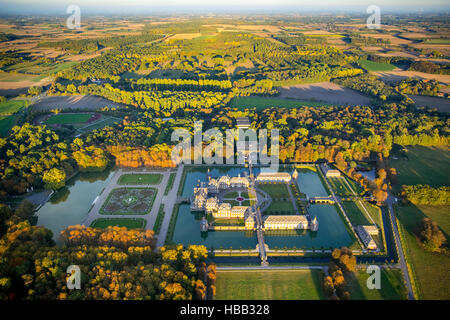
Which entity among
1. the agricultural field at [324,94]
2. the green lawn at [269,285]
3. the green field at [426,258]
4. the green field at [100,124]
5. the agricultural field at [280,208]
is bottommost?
the green lawn at [269,285]

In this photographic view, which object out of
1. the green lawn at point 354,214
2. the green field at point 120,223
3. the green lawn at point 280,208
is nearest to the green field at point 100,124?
the green field at point 120,223

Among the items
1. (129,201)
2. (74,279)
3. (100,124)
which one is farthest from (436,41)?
(74,279)

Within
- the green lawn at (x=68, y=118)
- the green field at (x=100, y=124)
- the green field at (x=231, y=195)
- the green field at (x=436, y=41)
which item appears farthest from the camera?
the green field at (x=436, y=41)

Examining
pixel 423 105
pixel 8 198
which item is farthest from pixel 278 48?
pixel 8 198

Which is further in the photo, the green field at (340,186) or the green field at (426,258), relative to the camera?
the green field at (340,186)

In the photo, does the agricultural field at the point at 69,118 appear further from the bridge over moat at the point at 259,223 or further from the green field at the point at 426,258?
the green field at the point at 426,258

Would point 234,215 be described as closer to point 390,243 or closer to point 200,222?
point 200,222

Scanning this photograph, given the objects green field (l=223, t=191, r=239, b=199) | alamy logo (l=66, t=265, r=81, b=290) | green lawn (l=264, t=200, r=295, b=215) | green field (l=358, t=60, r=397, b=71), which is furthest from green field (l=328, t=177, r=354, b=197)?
green field (l=358, t=60, r=397, b=71)
